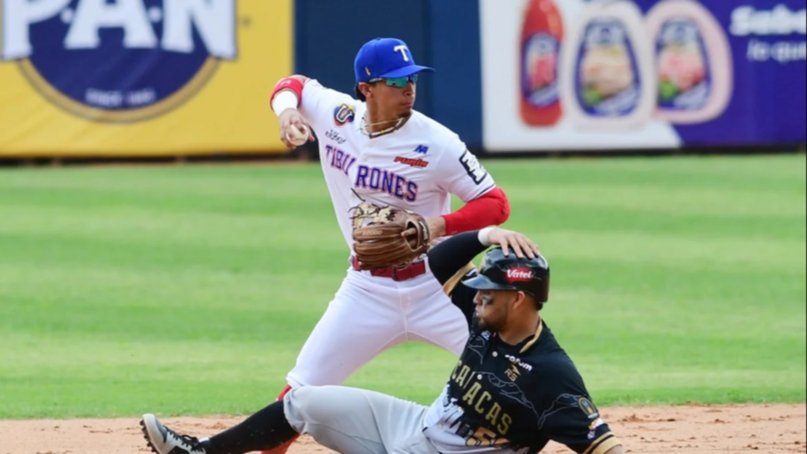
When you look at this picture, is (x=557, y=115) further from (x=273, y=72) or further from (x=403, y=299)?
(x=403, y=299)

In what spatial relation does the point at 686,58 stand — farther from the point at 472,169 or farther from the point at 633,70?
the point at 472,169

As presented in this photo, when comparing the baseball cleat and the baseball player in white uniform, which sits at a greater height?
the baseball player in white uniform

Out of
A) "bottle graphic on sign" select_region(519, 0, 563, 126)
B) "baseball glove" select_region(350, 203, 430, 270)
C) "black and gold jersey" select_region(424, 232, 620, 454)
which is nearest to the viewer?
"black and gold jersey" select_region(424, 232, 620, 454)

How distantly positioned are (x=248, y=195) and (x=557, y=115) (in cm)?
465

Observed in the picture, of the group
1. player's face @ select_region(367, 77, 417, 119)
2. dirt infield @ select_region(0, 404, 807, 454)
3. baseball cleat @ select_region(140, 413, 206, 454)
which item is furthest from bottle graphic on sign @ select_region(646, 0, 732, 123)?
baseball cleat @ select_region(140, 413, 206, 454)

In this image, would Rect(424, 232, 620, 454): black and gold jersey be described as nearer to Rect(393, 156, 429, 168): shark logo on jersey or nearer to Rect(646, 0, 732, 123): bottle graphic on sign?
Rect(393, 156, 429, 168): shark logo on jersey

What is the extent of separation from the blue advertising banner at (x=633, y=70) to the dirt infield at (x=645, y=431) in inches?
400

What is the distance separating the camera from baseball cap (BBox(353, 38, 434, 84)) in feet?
19.3

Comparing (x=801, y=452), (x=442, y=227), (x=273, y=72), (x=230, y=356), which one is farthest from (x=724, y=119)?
(x=442, y=227)

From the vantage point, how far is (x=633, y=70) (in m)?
18.2

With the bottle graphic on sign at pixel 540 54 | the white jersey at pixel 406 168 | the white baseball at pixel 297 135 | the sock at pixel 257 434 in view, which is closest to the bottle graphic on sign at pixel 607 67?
the bottle graphic on sign at pixel 540 54

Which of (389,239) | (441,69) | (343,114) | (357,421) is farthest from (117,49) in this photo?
(357,421)

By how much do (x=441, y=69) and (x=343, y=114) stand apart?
11795 millimetres

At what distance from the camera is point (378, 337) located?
599 cm
